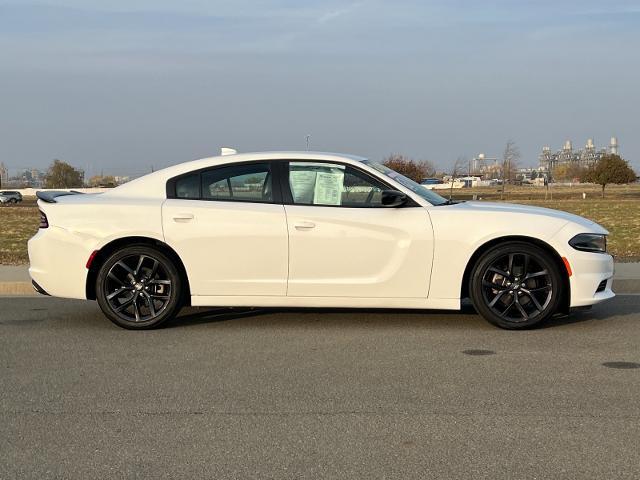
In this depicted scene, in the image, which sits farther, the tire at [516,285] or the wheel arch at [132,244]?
the wheel arch at [132,244]

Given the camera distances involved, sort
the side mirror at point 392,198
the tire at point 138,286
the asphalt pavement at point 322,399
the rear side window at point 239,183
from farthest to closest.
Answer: the rear side window at point 239,183, the tire at point 138,286, the side mirror at point 392,198, the asphalt pavement at point 322,399

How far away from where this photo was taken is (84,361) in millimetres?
5695

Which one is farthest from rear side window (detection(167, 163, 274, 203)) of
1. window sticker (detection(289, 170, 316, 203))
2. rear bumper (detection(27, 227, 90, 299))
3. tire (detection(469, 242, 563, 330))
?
tire (detection(469, 242, 563, 330))

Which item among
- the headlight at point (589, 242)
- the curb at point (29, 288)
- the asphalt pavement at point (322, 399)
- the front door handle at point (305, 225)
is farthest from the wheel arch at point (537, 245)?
the curb at point (29, 288)

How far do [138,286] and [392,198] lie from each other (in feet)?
8.03

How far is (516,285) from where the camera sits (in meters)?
6.55

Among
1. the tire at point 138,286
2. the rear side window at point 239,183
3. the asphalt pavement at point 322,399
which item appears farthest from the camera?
the rear side window at point 239,183

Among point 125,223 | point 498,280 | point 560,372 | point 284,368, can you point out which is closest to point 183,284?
point 125,223

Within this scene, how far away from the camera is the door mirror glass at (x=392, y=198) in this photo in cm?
657

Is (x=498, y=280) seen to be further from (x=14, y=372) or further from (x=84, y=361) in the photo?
(x=14, y=372)

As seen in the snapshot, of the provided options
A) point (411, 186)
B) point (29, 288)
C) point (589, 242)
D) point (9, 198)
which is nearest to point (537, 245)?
point (589, 242)

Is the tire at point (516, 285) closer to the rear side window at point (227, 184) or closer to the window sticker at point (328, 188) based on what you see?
the window sticker at point (328, 188)

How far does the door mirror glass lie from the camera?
21.5ft

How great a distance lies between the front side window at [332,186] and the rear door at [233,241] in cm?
21
